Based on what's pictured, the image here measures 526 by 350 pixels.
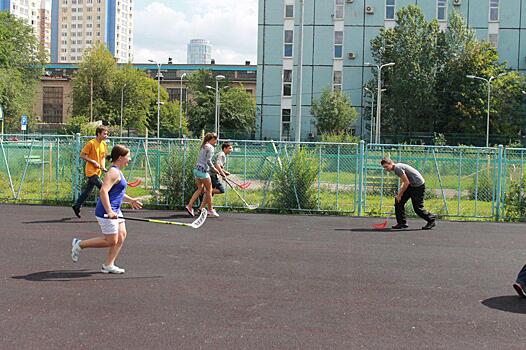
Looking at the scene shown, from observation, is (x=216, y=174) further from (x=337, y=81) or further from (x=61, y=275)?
(x=337, y=81)

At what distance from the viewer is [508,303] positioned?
7621 millimetres

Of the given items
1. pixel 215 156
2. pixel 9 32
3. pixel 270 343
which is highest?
pixel 9 32

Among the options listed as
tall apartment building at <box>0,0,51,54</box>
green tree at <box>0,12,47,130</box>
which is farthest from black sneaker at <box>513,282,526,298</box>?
tall apartment building at <box>0,0,51,54</box>

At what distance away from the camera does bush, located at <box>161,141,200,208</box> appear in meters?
17.5

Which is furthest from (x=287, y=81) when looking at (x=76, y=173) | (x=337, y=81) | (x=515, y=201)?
(x=515, y=201)

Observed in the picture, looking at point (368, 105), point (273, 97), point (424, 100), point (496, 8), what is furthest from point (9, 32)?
point (496, 8)

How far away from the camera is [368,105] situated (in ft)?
196

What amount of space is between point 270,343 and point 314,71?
53.7 metres

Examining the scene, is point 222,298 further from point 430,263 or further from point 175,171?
point 175,171

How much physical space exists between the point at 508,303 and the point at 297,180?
32.6 ft

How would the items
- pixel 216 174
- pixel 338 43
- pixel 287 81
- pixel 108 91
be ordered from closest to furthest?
pixel 216 174, pixel 338 43, pixel 287 81, pixel 108 91

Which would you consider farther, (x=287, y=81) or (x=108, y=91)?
(x=108, y=91)

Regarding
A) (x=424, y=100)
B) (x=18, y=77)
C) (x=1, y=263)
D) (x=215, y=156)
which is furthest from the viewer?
(x=18, y=77)

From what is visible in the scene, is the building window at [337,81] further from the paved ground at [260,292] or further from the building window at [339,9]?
the paved ground at [260,292]
